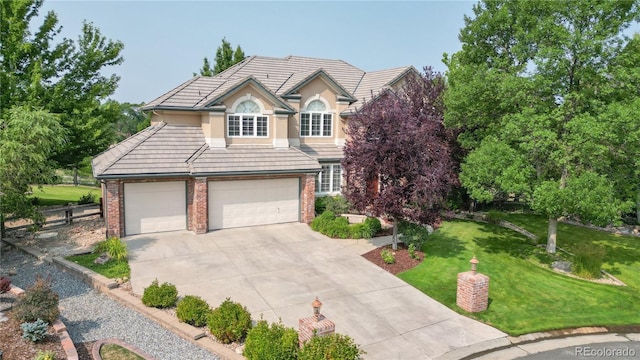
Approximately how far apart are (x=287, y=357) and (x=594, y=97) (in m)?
15.2

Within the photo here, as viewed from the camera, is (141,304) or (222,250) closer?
(141,304)

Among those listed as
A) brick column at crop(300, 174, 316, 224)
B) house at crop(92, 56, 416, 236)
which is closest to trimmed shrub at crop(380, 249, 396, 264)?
brick column at crop(300, 174, 316, 224)

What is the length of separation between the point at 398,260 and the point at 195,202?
29.3ft

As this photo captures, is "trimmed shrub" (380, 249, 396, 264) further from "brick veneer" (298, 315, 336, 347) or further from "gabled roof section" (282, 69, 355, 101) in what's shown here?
"gabled roof section" (282, 69, 355, 101)

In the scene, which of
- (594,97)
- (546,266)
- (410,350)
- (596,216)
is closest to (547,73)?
(594,97)

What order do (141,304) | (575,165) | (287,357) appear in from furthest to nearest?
1. (575,165)
2. (141,304)
3. (287,357)

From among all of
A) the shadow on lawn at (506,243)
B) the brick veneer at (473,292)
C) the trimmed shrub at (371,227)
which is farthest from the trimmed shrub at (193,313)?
the shadow on lawn at (506,243)

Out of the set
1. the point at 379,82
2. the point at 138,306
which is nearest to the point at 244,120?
the point at 379,82

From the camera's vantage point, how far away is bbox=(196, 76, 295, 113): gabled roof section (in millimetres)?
19828

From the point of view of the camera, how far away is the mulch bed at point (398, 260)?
51.3 ft

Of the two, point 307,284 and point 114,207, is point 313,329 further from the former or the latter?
point 114,207

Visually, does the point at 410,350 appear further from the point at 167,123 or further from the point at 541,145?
the point at 167,123

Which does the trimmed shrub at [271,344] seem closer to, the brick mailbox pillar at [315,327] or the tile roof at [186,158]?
the brick mailbox pillar at [315,327]

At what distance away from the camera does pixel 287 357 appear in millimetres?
9008
